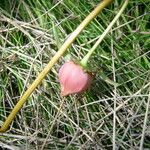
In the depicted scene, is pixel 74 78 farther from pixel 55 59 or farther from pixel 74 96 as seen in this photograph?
pixel 74 96

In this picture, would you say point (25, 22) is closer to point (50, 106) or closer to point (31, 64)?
point (31, 64)

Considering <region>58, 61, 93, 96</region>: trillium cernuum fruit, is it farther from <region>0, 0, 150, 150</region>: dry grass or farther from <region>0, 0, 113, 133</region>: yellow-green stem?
<region>0, 0, 150, 150</region>: dry grass

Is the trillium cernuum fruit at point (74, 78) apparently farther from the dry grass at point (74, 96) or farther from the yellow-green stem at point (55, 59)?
the dry grass at point (74, 96)

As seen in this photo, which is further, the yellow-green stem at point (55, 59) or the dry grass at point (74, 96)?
the dry grass at point (74, 96)

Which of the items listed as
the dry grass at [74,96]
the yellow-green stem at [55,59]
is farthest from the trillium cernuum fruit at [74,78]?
the dry grass at [74,96]

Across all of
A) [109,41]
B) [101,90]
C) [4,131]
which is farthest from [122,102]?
[4,131]

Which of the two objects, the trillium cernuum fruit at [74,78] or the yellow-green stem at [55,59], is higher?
the yellow-green stem at [55,59]

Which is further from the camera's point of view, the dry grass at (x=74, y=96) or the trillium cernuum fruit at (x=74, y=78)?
the dry grass at (x=74, y=96)

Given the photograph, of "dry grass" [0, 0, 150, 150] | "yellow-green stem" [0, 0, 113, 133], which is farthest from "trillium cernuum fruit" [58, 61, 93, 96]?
"dry grass" [0, 0, 150, 150]
